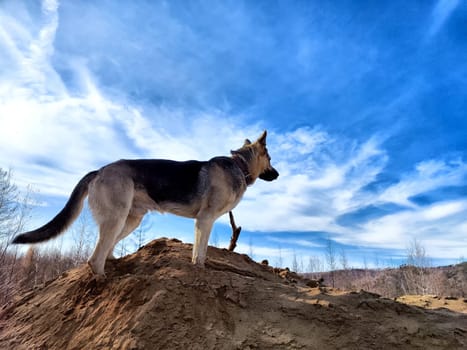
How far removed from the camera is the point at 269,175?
10070 mm

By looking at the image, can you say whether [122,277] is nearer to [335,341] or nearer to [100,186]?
[100,186]

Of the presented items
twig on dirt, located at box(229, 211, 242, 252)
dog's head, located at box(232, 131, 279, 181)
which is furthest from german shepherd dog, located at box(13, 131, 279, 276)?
twig on dirt, located at box(229, 211, 242, 252)

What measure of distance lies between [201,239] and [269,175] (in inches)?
149

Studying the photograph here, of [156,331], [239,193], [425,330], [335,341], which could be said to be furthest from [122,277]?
[425,330]

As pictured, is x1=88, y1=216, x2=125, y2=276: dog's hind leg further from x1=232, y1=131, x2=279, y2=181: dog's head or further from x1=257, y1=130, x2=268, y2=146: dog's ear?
x1=257, y1=130, x2=268, y2=146: dog's ear

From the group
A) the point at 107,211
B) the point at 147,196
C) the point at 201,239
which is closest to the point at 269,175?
the point at 201,239

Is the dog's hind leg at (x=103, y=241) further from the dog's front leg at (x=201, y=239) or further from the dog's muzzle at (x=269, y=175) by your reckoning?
the dog's muzzle at (x=269, y=175)

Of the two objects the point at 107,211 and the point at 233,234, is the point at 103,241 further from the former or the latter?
the point at 233,234

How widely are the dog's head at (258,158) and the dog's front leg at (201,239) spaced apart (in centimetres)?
249

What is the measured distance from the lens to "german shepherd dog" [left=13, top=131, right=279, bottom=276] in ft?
21.2

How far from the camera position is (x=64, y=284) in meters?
7.34

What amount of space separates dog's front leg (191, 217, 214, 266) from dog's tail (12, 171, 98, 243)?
2598mm

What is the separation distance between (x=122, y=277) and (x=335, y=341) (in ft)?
13.6

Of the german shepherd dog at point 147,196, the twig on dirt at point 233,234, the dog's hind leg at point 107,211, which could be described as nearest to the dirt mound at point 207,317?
the dog's hind leg at point 107,211
